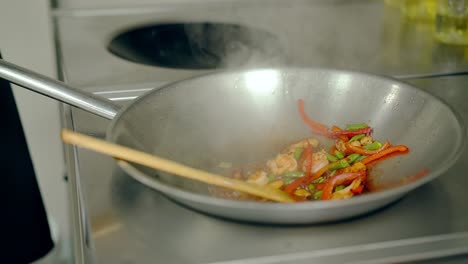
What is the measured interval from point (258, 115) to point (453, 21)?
0.61 meters

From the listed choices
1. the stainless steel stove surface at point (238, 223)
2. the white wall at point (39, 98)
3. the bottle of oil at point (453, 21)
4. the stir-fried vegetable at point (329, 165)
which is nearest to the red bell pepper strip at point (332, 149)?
the stir-fried vegetable at point (329, 165)

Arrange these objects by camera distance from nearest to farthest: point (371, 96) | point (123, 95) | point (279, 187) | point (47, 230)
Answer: point (279, 187)
point (371, 96)
point (123, 95)
point (47, 230)

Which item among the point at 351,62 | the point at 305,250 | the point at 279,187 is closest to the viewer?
the point at 305,250

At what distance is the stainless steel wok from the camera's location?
751mm

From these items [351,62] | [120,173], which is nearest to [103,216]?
[120,173]

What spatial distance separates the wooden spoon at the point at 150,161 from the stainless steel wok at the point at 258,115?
3cm

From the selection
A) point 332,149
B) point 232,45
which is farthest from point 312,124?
point 232,45

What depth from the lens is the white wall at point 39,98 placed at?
5.14ft

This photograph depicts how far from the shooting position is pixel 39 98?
5.44 ft

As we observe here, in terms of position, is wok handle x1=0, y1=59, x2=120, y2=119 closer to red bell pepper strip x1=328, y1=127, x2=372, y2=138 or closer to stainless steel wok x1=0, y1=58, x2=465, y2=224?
stainless steel wok x1=0, y1=58, x2=465, y2=224

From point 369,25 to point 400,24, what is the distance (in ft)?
0.24

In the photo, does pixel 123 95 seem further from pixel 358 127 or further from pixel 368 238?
pixel 368 238

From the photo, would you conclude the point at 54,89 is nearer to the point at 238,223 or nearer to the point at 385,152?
the point at 238,223

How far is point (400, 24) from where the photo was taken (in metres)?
1.44
